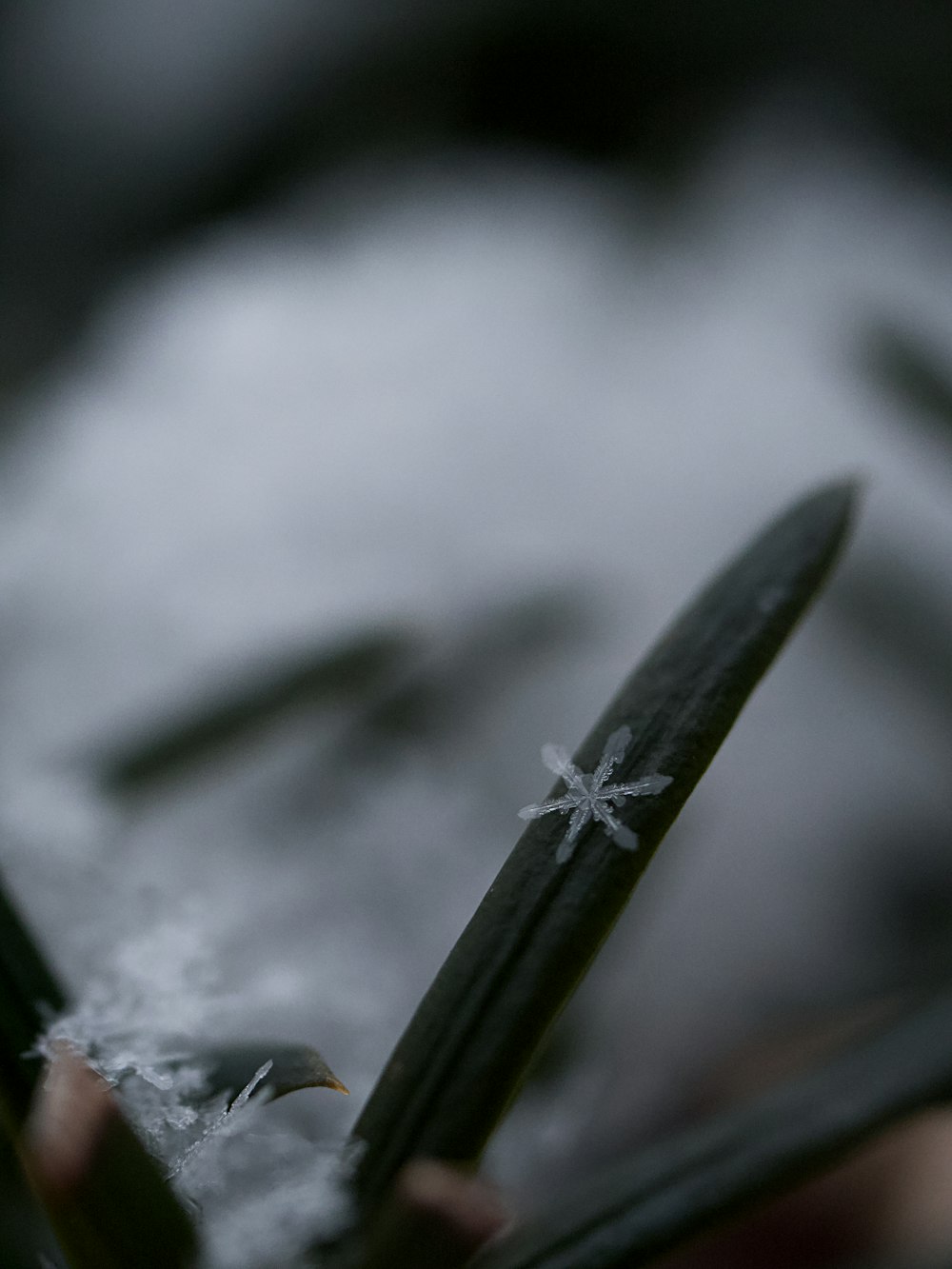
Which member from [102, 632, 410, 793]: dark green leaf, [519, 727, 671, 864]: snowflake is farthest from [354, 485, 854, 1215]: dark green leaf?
[102, 632, 410, 793]: dark green leaf

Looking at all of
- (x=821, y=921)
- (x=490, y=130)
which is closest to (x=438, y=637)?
(x=821, y=921)

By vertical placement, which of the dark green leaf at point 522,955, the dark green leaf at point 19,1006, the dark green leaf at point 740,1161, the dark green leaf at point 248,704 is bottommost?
the dark green leaf at point 740,1161

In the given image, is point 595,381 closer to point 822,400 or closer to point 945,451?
point 822,400

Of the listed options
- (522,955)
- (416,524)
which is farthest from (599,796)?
(416,524)

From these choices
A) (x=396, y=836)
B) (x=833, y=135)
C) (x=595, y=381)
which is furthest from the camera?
(x=833, y=135)

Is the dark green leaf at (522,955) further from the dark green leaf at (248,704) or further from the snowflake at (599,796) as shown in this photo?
the dark green leaf at (248,704)

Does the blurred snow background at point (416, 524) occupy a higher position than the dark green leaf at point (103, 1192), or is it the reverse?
the blurred snow background at point (416, 524)

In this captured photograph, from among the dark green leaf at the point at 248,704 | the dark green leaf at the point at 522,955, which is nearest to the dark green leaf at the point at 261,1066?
the dark green leaf at the point at 522,955
